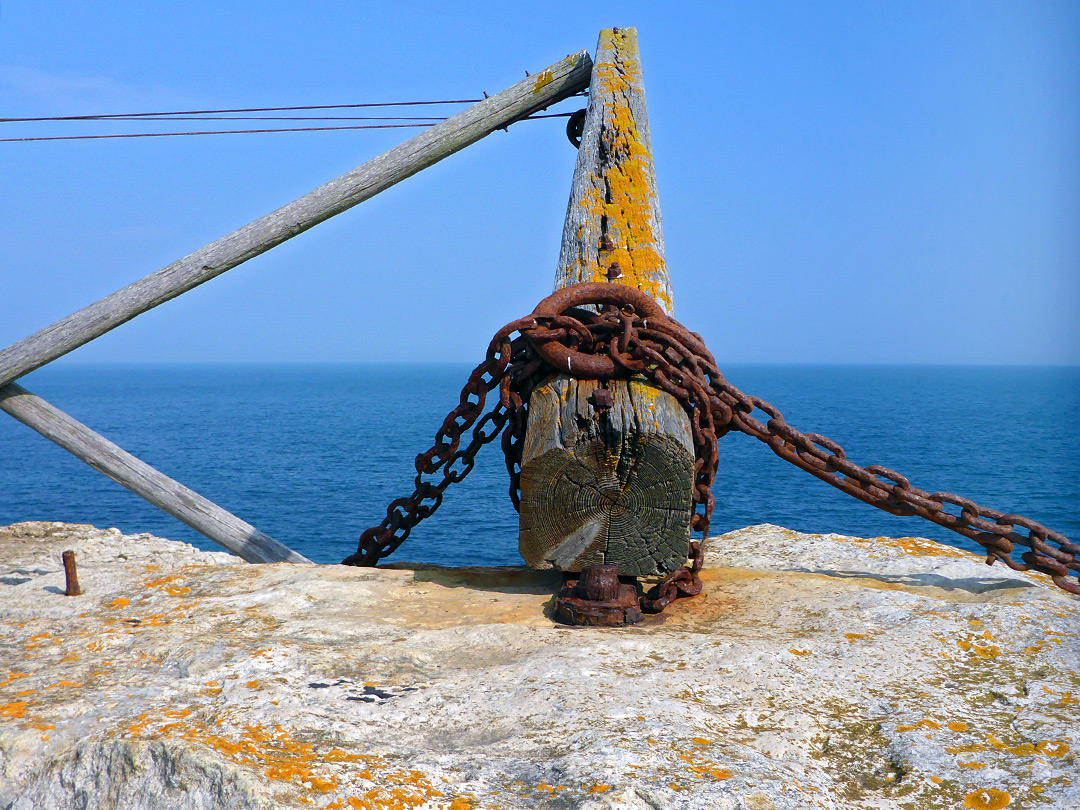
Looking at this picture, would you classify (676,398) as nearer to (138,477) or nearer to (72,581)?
(72,581)

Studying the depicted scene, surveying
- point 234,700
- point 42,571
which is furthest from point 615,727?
point 42,571

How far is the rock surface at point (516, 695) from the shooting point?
211cm

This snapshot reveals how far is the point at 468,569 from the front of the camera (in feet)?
14.2

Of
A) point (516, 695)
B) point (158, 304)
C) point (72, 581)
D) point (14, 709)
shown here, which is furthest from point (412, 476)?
point (516, 695)

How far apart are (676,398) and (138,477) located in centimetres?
353

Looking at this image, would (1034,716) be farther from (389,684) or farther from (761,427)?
(389,684)

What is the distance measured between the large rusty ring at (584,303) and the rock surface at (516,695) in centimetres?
110

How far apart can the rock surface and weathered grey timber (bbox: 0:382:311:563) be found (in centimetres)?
111

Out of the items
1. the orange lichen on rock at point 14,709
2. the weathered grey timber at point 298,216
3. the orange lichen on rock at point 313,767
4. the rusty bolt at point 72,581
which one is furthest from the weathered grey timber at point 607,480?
the weathered grey timber at point 298,216

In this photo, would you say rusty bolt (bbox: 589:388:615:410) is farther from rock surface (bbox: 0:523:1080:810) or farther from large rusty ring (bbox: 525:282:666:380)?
rock surface (bbox: 0:523:1080:810)

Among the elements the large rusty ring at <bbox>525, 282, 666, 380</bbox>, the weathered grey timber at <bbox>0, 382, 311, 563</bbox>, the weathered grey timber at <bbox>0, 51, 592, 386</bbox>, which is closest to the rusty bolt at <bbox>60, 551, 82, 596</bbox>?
the weathered grey timber at <bbox>0, 382, 311, 563</bbox>

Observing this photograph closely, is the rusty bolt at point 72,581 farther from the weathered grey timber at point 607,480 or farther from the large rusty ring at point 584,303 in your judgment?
the large rusty ring at point 584,303

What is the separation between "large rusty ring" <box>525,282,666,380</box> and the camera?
3.52m

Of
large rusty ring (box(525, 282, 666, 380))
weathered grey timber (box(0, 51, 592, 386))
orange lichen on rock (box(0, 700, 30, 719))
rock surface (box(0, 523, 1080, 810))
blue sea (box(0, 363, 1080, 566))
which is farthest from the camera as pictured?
blue sea (box(0, 363, 1080, 566))
